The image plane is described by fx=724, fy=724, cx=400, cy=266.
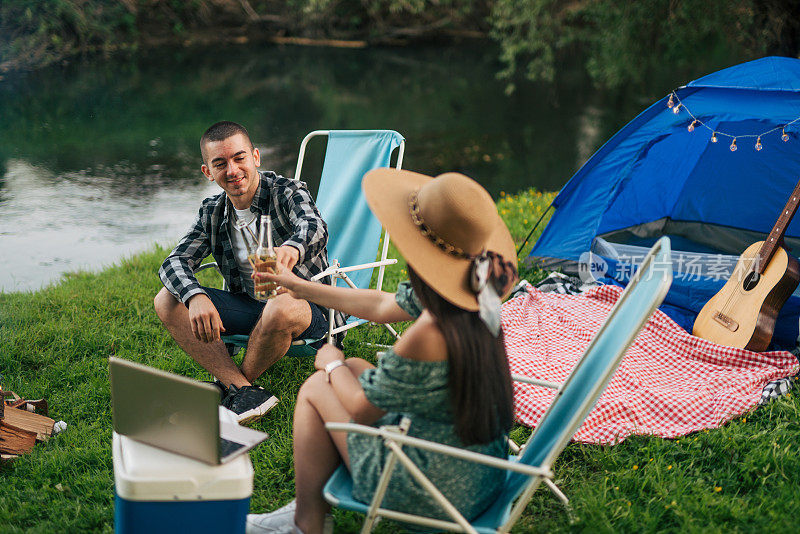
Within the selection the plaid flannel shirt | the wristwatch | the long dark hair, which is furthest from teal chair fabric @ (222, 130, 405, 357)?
the long dark hair

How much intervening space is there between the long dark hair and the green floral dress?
35mm

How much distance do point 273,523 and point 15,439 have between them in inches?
42.8

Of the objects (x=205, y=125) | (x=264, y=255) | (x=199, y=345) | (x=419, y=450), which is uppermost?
(x=264, y=255)

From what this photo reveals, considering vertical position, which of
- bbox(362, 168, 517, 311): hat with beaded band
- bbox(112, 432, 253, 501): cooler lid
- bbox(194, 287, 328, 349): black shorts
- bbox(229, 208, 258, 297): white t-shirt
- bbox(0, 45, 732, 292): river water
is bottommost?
bbox(0, 45, 732, 292): river water

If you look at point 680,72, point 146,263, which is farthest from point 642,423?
point 680,72

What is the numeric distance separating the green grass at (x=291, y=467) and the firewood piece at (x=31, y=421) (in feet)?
0.15

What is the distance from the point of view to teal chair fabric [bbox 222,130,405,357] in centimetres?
344

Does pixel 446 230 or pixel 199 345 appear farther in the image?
pixel 199 345

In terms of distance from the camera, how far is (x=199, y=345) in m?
2.82

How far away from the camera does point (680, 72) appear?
1566 cm

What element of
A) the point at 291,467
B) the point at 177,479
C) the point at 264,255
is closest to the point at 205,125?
the point at 291,467

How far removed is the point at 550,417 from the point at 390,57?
15775 millimetres

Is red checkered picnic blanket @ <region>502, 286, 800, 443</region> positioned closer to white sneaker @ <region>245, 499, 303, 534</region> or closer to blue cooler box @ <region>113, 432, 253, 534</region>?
white sneaker @ <region>245, 499, 303, 534</region>

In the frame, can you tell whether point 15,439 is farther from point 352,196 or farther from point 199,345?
point 352,196
